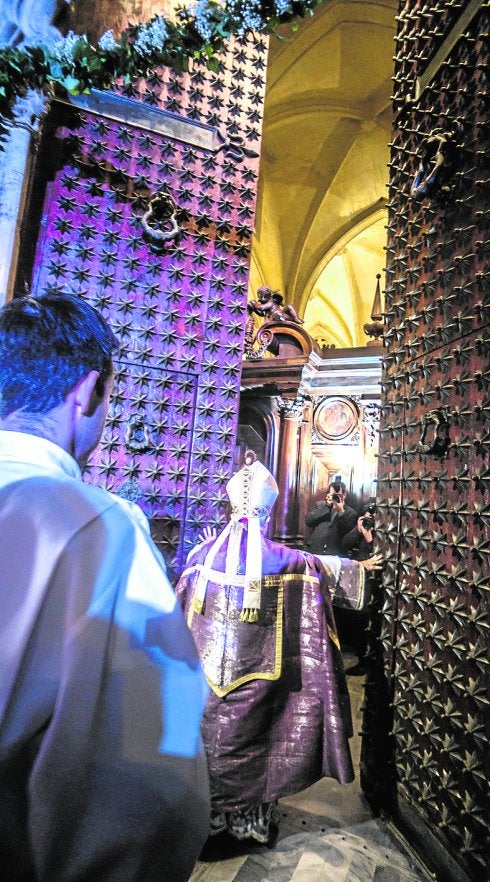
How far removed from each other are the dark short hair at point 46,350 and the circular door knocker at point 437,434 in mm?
2058

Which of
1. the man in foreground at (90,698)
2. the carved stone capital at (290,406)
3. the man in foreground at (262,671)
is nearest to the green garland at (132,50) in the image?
the man in foreground at (262,671)

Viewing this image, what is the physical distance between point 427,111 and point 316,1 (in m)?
0.91

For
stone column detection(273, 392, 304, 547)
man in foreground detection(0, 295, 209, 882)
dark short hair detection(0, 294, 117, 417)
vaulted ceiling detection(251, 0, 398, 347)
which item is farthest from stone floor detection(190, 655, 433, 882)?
vaulted ceiling detection(251, 0, 398, 347)

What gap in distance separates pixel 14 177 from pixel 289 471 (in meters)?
5.42

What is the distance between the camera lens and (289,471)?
25.3ft

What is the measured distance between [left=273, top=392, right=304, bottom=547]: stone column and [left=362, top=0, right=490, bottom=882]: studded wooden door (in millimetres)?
4305

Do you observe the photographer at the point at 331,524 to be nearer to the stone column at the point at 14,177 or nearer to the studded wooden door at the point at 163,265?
the studded wooden door at the point at 163,265

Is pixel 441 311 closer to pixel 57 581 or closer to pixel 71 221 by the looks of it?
pixel 57 581

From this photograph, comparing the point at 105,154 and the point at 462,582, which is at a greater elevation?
the point at 105,154

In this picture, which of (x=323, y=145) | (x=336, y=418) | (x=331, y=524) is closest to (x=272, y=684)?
(x=331, y=524)

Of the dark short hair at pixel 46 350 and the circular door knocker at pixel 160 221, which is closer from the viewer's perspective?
the dark short hair at pixel 46 350

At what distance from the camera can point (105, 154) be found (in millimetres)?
4297

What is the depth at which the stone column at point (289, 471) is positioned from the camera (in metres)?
7.62

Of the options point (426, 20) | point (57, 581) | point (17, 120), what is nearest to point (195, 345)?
point (17, 120)
